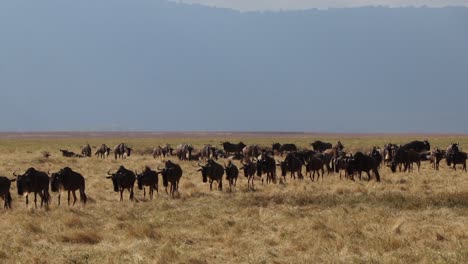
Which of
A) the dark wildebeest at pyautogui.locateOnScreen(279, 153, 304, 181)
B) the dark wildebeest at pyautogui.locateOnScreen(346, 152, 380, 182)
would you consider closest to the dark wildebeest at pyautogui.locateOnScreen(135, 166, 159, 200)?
the dark wildebeest at pyautogui.locateOnScreen(279, 153, 304, 181)

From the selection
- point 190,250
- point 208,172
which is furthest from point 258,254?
point 208,172

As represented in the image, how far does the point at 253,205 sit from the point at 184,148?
958 inches

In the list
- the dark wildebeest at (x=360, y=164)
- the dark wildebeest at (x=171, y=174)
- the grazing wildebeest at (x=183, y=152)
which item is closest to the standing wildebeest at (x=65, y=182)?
the dark wildebeest at (x=171, y=174)

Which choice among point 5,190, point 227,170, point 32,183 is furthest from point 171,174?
point 5,190

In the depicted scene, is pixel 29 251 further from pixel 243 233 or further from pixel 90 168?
pixel 90 168

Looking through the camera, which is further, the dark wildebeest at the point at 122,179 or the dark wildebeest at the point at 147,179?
the dark wildebeest at the point at 147,179

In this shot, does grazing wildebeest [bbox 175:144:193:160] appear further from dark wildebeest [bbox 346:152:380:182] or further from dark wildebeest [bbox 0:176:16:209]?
dark wildebeest [bbox 0:176:16:209]

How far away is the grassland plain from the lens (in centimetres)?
1341

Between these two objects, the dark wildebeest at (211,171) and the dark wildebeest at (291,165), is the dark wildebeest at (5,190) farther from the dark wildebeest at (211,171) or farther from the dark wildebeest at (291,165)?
the dark wildebeest at (291,165)

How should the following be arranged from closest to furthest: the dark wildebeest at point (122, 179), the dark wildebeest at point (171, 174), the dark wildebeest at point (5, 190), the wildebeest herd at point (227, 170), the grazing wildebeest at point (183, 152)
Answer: the dark wildebeest at point (5, 190)
the wildebeest herd at point (227, 170)
the dark wildebeest at point (122, 179)
the dark wildebeest at point (171, 174)
the grazing wildebeest at point (183, 152)

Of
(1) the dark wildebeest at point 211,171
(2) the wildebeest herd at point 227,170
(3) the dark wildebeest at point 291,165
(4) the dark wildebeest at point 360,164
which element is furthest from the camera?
(3) the dark wildebeest at point 291,165

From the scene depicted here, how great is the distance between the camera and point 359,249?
1392cm

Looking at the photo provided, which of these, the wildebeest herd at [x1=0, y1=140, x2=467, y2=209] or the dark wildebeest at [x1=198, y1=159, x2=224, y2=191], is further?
the dark wildebeest at [x1=198, y1=159, x2=224, y2=191]

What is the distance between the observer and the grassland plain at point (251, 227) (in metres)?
13.4
